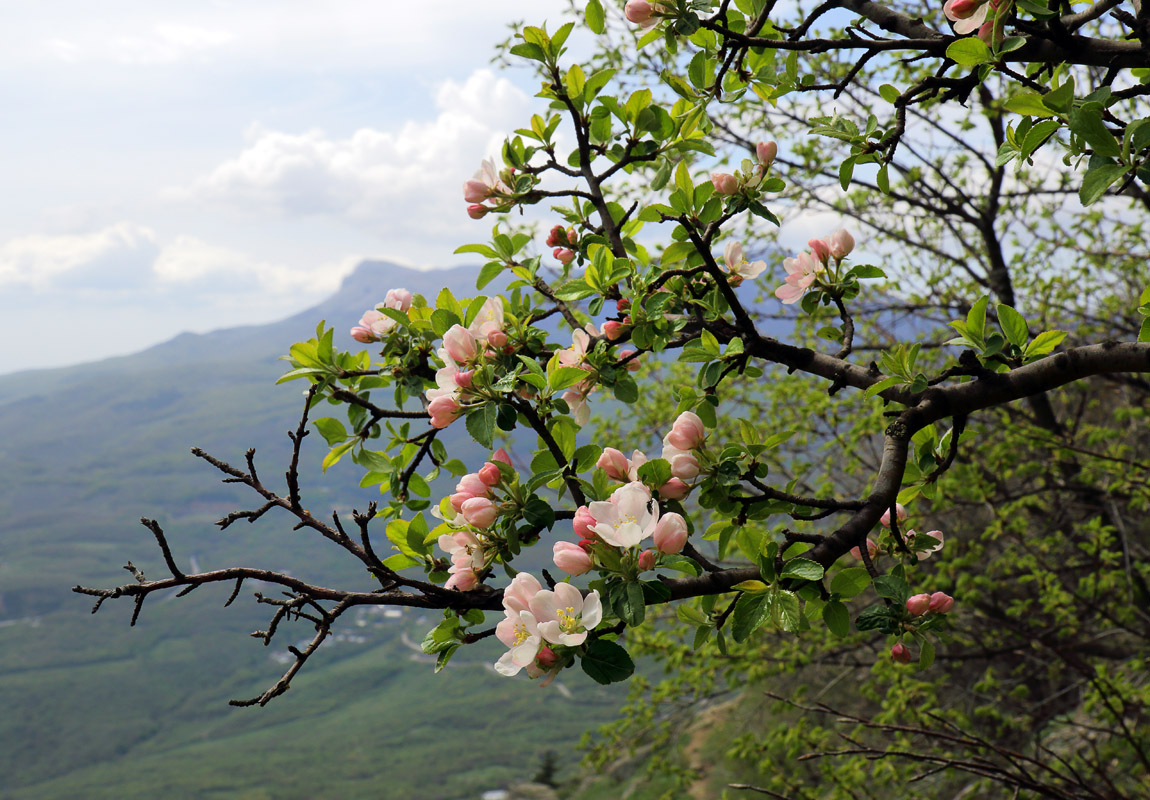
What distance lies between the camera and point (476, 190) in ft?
10.2

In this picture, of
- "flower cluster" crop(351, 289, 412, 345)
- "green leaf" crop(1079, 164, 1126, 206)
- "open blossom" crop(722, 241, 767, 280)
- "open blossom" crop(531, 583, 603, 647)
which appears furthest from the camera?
"open blossom" crop(722, 241, 767, 280)

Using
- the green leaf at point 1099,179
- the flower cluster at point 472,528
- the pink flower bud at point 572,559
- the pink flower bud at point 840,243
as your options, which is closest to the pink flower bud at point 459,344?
the flower cluster at point 472,528

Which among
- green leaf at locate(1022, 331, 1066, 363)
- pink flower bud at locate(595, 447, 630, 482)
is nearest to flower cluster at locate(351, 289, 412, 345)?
pink flower bud at locate(595, 447, 630, 482)

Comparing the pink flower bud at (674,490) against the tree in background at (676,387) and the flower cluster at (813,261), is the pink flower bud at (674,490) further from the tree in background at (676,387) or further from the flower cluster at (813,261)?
the flower cluster at (813,261)

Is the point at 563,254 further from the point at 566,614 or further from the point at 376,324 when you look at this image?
the point at 566,614

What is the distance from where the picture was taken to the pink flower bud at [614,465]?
2.12m

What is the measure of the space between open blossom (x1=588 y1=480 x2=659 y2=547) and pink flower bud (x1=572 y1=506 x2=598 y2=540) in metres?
0.01

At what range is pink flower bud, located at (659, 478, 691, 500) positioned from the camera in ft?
6.73

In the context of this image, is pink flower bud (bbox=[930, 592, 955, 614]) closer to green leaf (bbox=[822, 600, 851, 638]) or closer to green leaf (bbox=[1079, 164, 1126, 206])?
green leaf (bbox=[822, 600, 851, 638])

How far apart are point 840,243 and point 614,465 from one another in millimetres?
1273

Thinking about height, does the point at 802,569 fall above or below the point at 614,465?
below

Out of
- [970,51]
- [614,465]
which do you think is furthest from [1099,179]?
[614,465]

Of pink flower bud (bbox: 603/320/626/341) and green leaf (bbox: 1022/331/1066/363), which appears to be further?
pink flower bud (bbox: 603/320/626/341)

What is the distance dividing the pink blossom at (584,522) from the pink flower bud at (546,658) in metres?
0.27
